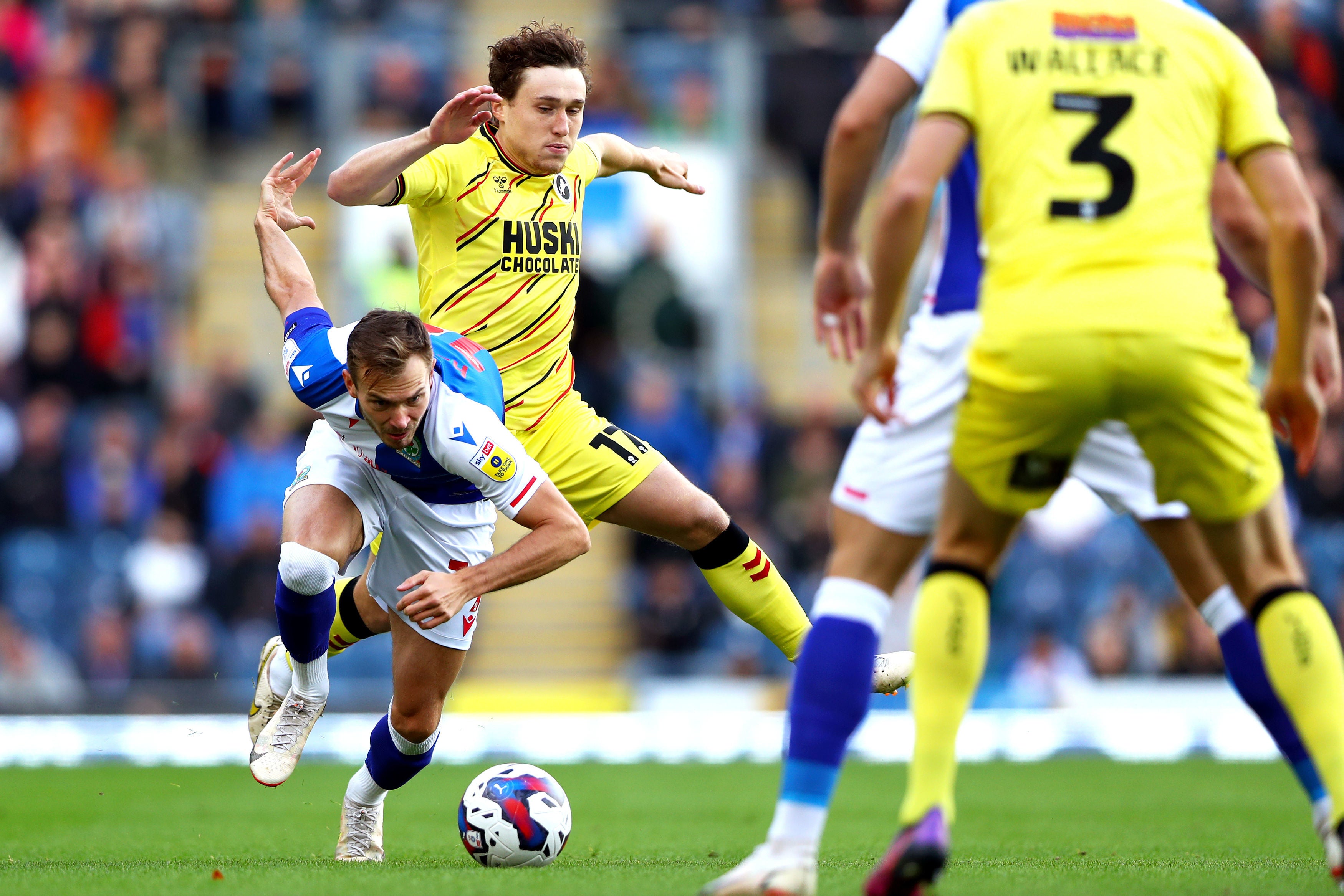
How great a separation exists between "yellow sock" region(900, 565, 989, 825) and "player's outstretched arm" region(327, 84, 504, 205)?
268 cm

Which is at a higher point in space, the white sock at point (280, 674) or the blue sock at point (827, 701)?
the blue sock at point (827, 701)

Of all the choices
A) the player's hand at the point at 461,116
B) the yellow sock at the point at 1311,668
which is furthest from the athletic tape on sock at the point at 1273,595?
the player's hand at the point at 461,116

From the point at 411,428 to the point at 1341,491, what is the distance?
35.7 feet

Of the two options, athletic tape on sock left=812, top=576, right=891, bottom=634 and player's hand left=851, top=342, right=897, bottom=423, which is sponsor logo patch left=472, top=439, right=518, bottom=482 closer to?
athletic tape on sock left=812, top=576, right=891, bottom=634

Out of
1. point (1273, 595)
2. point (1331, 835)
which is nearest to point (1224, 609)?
point (1273, 595)

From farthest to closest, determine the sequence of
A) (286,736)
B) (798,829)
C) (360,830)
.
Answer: (360,830), (286,736), (798,829)

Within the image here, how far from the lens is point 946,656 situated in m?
4.17

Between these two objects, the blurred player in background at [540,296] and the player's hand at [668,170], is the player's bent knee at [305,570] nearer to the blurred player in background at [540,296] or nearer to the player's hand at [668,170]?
the blurred player in background at [540,296]

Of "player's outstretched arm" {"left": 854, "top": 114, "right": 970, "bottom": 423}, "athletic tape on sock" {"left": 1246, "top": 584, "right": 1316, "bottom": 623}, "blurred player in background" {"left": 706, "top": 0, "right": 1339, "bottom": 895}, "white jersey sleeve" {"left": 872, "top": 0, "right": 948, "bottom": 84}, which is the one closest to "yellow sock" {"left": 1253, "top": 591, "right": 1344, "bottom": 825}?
"athletic tape on sock" {"left": 1246, "top": 584, "right": 1316, "bottom": 623}

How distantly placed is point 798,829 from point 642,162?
145 inches

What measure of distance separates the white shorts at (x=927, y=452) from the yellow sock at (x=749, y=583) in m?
2.17

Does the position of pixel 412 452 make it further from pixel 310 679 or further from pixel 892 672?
pixel 892 672

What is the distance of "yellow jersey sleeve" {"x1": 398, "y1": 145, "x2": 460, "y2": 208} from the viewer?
253 inches

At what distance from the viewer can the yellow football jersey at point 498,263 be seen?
6.60 meters
